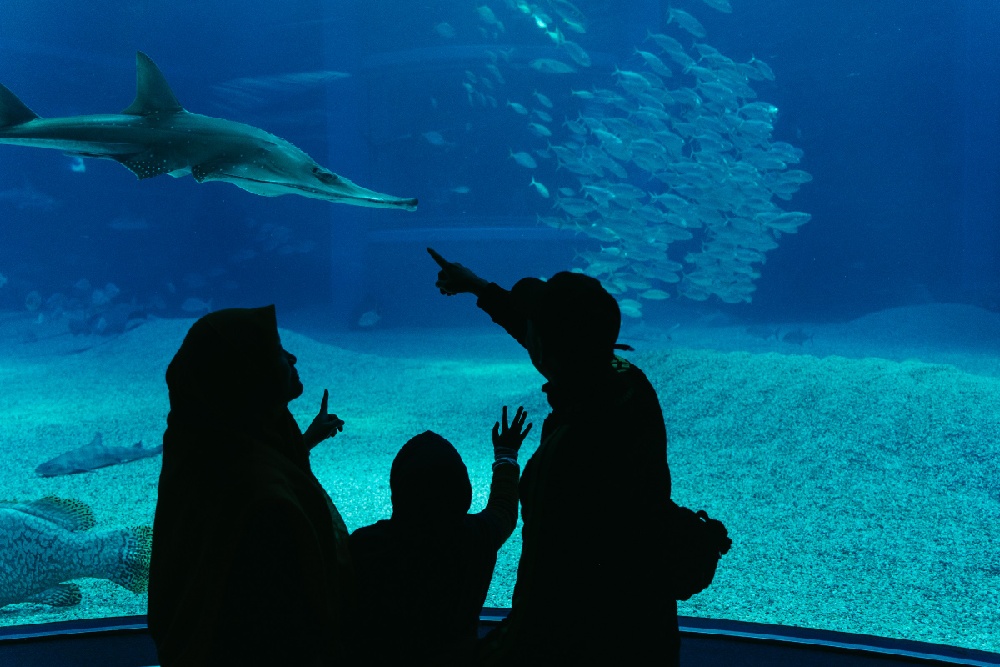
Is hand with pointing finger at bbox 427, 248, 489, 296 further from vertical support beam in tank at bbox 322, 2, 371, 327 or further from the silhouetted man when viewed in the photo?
vertical support beam in tank at bbox 322, 2, 371, 327

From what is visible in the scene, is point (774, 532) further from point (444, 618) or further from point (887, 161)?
point (887, 161)

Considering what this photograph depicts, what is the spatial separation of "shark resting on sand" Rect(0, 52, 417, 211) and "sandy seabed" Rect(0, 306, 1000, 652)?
4.92 feet

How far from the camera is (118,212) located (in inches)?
1051

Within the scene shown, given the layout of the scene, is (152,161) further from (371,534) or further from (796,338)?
(796,338)

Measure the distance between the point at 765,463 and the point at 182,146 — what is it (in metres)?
4.21

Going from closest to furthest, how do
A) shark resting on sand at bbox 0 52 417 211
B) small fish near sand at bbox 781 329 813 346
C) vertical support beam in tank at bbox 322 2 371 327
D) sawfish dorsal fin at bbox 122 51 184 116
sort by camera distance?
shark resting on sand at bbox 0 52 417 211
sawfish dorsal fin at bbox 122 51 184 116
small fish near sand at bbox 781 329 813 346
vertical support beam in tank at bbox 322 2 371 327

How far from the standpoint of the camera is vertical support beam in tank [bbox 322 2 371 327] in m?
18.1

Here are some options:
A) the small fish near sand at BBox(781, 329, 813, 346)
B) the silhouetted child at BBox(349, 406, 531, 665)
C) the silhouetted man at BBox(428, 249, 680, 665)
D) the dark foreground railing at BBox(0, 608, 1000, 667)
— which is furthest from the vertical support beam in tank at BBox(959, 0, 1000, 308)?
the silhouetted child at BBox(349, 406, 531, 665)

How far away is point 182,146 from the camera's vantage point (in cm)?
225

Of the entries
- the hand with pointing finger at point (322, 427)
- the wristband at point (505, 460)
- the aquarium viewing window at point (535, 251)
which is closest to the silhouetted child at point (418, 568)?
the wristband at point (505, 460)

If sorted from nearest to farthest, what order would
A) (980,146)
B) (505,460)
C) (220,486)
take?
(220,486) → (505,460) → (980,146)

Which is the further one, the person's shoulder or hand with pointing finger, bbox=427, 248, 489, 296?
hand with pointing finger, bbox=427, 248, 489, 296

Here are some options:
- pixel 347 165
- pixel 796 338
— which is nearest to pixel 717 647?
pixel 796 338

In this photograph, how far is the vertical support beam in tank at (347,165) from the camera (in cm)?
1809
